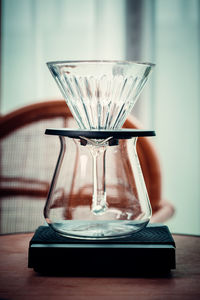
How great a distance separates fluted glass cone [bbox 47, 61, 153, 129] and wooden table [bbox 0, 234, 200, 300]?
0.22 metres

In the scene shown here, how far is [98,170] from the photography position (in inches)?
27.1

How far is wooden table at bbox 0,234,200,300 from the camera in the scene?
54 cm

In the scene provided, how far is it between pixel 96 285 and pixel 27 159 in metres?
0.84

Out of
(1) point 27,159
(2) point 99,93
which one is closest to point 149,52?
(1) point 27,159

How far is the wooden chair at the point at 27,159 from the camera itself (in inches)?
52.4

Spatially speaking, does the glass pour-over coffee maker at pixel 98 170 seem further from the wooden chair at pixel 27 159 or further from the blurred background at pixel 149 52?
the blurred background at pixel 149 52

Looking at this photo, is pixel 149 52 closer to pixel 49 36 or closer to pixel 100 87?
pixel 49 36

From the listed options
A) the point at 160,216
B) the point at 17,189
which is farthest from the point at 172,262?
the point at 17,189

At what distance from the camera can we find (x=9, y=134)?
1.35 metres

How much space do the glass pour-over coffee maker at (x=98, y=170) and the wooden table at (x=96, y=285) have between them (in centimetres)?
8

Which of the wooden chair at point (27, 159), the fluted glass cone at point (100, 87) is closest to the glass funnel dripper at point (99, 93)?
the fluted glass cone at point (100, 87)

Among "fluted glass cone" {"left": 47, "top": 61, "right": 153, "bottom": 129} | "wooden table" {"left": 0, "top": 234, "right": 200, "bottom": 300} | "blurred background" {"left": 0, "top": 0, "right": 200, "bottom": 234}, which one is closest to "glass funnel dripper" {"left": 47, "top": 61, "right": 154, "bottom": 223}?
"fluted glass cone" {"left": 47, "top": 61, "right": 153, "bottom": 129}

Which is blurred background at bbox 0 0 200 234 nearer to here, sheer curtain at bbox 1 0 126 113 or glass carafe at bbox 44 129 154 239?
sheer curtain at bbox 1 0 126 113

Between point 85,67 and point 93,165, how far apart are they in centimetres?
14
